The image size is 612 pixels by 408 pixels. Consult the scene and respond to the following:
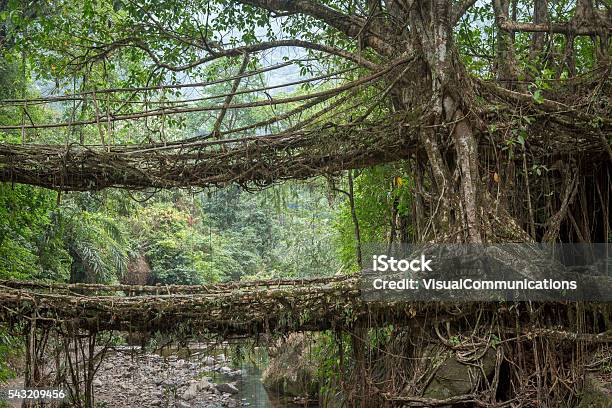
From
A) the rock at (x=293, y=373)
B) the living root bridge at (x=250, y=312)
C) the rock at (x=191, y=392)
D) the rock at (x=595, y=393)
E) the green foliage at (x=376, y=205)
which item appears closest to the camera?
the rock at (x=595, y=393)

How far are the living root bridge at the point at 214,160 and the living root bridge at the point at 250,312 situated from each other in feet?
3.90

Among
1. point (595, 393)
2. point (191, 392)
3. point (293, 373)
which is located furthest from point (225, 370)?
point (595, 393)

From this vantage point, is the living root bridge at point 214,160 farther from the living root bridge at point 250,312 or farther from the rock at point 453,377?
the rock at point 453,377

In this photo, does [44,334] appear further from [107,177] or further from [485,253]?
[485,253]

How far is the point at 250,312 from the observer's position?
212 inches

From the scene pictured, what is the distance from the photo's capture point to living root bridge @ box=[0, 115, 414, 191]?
5.98 m

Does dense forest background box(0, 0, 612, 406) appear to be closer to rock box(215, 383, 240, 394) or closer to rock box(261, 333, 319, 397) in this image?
rock box(261, 333, 319, 397)

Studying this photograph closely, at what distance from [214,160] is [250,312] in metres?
1.55

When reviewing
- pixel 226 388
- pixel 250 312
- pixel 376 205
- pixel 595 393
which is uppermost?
pixel 376 205

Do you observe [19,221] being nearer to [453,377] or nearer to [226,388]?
[226,388]

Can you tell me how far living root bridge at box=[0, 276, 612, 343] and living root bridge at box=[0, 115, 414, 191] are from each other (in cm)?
119

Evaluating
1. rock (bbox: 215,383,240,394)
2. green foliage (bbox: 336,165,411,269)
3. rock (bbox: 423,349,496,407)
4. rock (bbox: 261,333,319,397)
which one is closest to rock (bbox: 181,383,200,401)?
rock (bbox: 215,383,240,394)

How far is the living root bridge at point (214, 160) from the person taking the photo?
19.6 feet

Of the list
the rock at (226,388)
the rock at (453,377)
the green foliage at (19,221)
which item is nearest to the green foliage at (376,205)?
the rock at (453,377)
